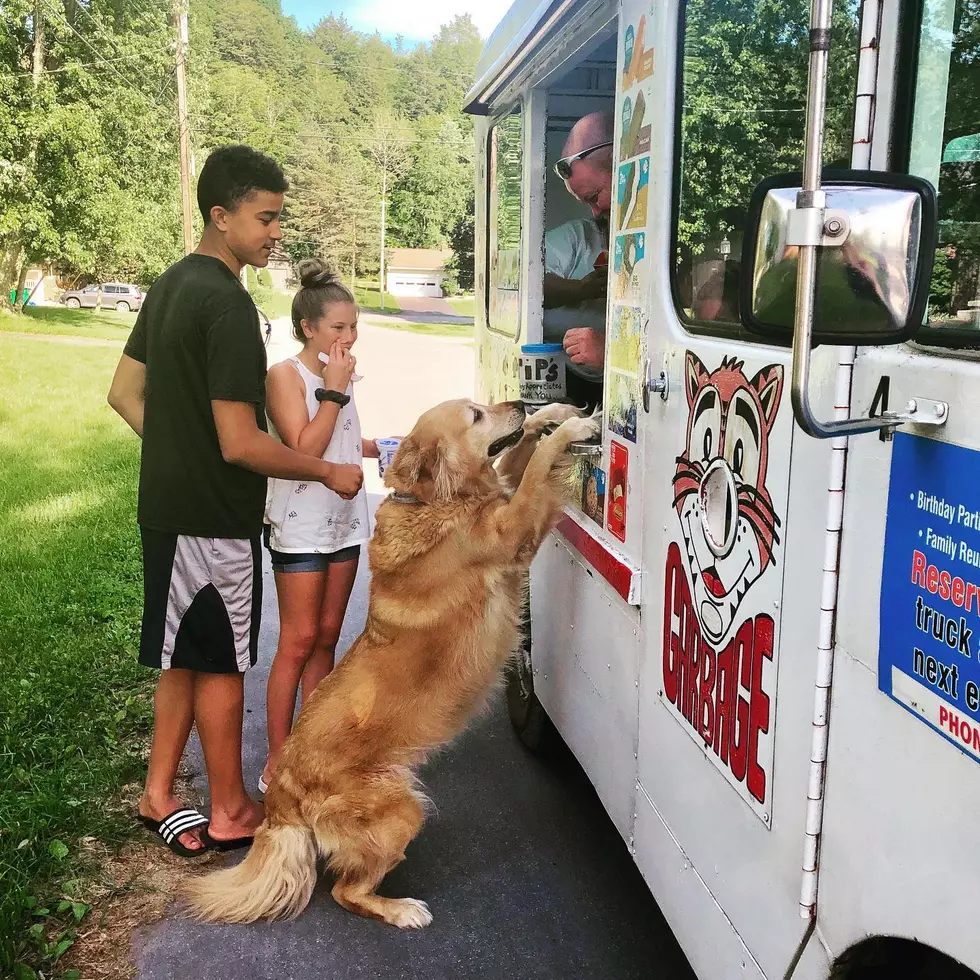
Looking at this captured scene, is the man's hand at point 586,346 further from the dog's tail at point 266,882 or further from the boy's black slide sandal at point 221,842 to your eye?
the boy's black slide sandal at point 221,842

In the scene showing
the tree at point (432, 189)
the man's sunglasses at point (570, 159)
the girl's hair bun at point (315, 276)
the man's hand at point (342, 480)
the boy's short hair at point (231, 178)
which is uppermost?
the tree at point (432, 189)

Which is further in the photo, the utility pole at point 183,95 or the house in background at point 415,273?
the house in background at point 415,273

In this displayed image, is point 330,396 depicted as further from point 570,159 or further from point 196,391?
point 570,159

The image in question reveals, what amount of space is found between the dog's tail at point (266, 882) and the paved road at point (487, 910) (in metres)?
0.08

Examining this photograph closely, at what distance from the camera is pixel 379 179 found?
248 ft

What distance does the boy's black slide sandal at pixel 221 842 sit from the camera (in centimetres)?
340

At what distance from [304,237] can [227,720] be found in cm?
7342

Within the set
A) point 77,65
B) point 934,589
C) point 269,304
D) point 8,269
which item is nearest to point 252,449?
point 934,589

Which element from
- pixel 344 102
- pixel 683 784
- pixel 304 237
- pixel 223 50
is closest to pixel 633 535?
pixel 683 784

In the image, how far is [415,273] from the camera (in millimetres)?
70312

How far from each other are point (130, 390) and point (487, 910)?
2.32 metres

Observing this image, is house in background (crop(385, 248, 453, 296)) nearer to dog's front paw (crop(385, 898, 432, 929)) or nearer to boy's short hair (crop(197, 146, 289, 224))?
boy's short hair (crop(197, 146, 289, 224))

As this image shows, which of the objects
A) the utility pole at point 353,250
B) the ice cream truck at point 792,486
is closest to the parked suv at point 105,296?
the utility pole at point 353,250

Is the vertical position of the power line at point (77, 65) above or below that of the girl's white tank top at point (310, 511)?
above
